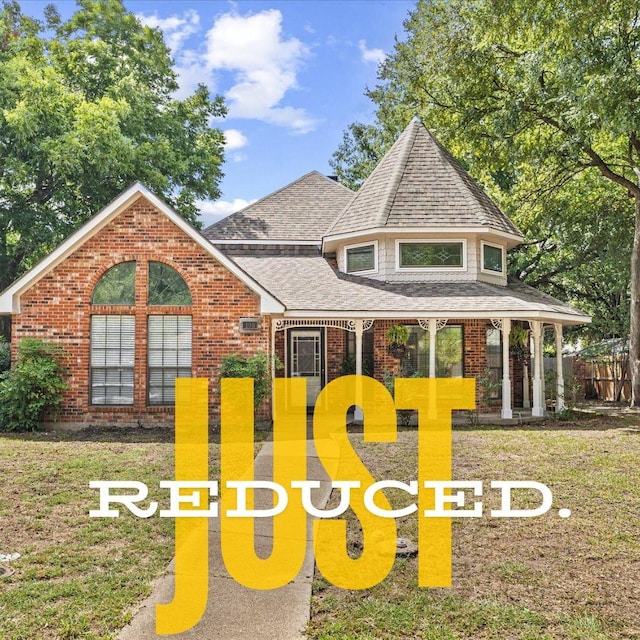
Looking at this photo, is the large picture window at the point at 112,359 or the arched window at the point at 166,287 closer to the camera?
the large picture window at the point at 112,359

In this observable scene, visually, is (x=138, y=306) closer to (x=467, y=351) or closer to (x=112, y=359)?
(x=112, y=359)

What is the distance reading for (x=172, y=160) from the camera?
23672 millimetres

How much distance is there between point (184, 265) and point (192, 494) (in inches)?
269

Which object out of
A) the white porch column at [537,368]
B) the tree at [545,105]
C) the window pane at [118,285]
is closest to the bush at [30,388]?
the window pane at [118,285]

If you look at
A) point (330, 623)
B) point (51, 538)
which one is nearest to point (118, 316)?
point (51, 538)

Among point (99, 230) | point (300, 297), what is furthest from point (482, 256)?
point (99, 230)

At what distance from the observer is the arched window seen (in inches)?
525

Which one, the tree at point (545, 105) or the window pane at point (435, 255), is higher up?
the tree at point (545, 105)

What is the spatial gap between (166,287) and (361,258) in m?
5.68

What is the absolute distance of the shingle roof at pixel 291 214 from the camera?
750 inches

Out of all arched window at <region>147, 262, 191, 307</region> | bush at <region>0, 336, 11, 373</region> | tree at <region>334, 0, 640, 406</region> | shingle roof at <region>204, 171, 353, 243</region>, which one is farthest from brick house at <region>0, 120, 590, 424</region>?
bush at <region>0, 336, 11, 373</region>

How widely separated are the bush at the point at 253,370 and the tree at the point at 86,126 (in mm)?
11757

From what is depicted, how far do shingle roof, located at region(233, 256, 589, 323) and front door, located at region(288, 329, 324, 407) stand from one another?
1.48m

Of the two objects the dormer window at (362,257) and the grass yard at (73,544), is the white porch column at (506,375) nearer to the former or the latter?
the dormer window at (362,257)
